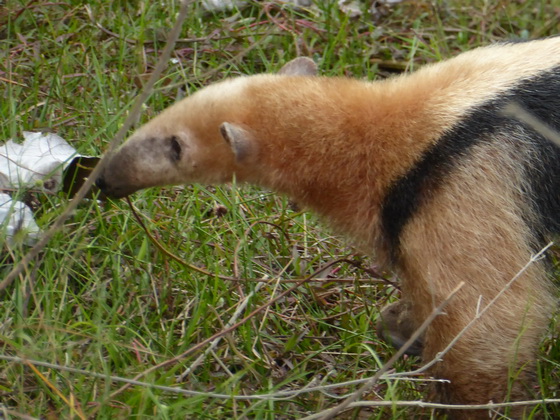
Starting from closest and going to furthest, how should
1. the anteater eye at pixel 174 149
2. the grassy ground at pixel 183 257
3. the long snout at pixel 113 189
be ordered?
the grassy ground at pixel 183 257
the anteater eye at pixel 174 149
the long snout at pixel 113 189

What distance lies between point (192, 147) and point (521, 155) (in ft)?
5.64

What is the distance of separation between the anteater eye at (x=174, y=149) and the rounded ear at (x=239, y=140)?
14.3 inches

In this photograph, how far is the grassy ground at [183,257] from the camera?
4.63 m

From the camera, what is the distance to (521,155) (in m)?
4.52

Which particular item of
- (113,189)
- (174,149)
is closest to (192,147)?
(174,149)

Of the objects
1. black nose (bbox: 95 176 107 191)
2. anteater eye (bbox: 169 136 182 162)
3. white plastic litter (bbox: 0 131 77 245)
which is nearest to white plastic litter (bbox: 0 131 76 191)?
white plastic litter (bbox: 0 131 77 245)

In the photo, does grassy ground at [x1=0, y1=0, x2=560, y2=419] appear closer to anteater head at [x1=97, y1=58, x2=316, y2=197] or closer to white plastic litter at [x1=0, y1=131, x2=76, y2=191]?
white plastic litter at [x1=0, y1=131, x2=76, y2=191]

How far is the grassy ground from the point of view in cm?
463

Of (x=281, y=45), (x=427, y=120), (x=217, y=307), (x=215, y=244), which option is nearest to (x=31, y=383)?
(x=217, y=307)

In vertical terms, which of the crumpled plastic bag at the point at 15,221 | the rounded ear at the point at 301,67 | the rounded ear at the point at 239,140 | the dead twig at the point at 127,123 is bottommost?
the crumpled plastic bag at the point at 15,221

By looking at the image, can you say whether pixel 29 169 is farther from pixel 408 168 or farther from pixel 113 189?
pixel 408 168

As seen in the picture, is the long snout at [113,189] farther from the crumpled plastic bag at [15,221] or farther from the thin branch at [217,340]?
the thin branch at [217,340]

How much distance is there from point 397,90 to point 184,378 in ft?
5.99

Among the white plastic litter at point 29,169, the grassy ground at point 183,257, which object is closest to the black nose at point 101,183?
the grassy ground at point 183,257
